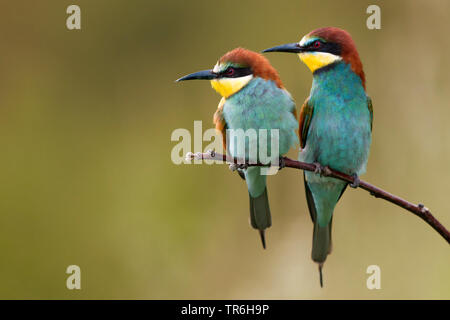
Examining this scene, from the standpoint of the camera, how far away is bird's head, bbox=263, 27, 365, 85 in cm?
256

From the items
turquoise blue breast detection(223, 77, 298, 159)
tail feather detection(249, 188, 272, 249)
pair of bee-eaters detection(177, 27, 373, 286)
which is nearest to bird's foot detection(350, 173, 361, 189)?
pair of bee-eaters detection(177, 27, 373, 286)

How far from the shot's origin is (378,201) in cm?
423

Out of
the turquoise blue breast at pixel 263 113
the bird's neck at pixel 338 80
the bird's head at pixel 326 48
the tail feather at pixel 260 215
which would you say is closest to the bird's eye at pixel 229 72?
the turquoise blue breast at pixel 263 113

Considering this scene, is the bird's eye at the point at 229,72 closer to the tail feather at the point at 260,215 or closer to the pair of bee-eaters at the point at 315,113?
the pair of bee-eaters at the point at 315,113

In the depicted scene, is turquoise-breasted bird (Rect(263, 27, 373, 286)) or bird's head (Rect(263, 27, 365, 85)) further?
turquoise-breasted bird (Rect(263, 27, 373, 286))

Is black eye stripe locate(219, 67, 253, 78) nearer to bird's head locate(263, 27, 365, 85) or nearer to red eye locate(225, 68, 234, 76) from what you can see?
red eye locate(225, 68, 234, 76)

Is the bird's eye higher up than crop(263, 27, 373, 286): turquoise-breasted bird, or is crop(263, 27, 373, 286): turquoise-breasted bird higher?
the bird's eye

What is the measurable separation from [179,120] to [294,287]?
1.43 meters

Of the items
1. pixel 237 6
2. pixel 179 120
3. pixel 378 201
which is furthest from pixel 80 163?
pixel 378 201

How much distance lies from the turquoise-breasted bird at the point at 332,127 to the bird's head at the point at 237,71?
203 millimetres

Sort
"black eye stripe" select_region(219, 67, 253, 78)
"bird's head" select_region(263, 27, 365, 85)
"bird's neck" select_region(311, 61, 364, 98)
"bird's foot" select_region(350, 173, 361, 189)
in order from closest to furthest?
"bird's foot" select_region(350, 173, 361, 189) → "bird's head" select_region(263, 27, 365, 85) → "black eye stripe" select_region(219, 67, 253, 78) → "bird's neck" select_region(311, 61, 364, 98)

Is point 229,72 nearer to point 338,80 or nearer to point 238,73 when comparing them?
point 238,73

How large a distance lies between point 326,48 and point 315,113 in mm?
357

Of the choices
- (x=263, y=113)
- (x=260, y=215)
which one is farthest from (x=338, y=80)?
(x=260, y=215)
